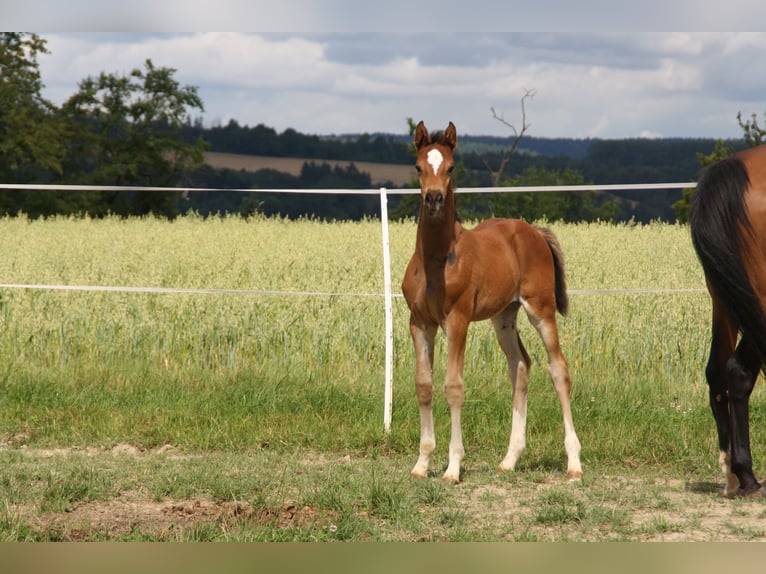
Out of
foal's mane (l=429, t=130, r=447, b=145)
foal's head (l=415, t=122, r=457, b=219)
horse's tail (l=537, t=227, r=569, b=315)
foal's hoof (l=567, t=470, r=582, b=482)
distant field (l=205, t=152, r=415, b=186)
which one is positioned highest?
distant field (l=205, t=152, r=415, b=186)

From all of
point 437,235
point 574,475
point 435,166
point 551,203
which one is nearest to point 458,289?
point 437,235

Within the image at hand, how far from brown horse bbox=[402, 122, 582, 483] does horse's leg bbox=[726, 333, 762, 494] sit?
1087 mm

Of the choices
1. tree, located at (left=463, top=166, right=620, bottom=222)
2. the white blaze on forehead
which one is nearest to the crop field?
the white blaze on forehead

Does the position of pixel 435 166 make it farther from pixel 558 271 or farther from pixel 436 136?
pixel 558 271

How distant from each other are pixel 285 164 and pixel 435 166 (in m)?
66.2

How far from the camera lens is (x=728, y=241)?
5109mm

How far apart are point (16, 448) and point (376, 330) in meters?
4.11

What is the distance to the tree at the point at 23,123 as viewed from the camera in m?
41.7

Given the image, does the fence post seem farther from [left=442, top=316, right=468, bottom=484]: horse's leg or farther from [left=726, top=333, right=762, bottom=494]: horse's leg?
[left=726, top=333, right=762, bottom=494]: horse's leg

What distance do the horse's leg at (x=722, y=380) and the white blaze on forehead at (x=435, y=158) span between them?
185 centimetres

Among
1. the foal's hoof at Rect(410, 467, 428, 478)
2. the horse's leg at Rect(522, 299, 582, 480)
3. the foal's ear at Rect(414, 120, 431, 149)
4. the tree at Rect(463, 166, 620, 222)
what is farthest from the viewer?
the tree at Rect(463, 166, 620, 222)

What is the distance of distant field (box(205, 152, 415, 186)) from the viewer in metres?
61.6

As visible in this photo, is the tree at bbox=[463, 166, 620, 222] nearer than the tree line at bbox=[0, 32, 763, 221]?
Yes

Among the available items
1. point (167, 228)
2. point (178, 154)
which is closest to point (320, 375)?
point (167, 228)
